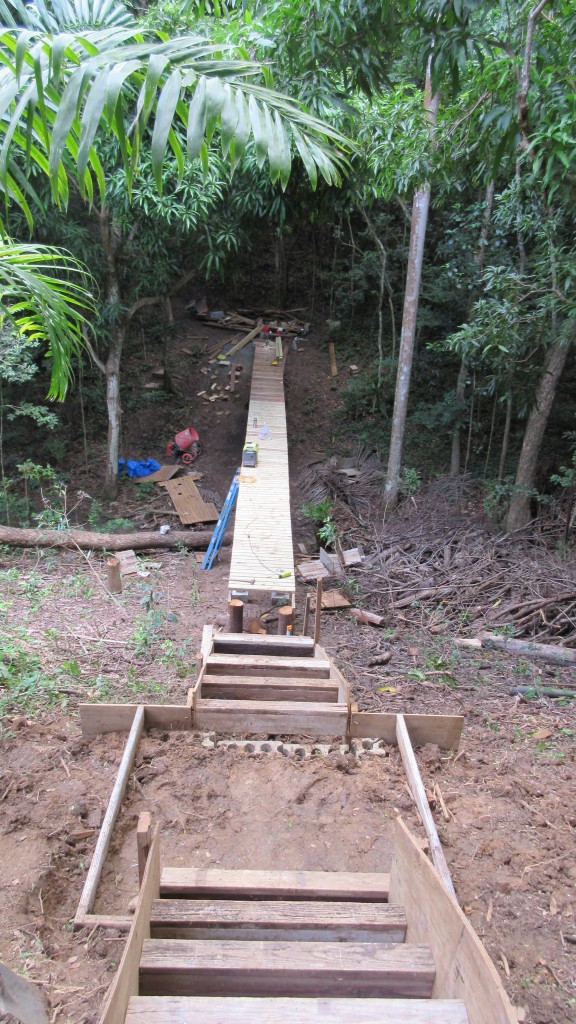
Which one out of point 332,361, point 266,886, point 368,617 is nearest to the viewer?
point 266,886

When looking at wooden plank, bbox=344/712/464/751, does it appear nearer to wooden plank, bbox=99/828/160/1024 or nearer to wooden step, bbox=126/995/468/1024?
wooden plank, bbox=99/828/160/1024

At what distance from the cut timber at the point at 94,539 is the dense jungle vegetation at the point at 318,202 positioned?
39.0 inches

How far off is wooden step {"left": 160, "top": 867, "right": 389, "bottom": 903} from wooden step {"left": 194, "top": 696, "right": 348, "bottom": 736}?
1.13m

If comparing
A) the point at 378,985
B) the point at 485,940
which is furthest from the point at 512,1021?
the point at 485,940

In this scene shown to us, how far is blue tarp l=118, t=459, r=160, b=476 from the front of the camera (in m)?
10.6

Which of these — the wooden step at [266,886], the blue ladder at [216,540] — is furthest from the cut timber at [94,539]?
the wooden step at [266,886]

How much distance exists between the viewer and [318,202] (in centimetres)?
824

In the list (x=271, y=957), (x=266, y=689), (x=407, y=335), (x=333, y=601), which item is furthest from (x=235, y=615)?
(x=407, y=335)

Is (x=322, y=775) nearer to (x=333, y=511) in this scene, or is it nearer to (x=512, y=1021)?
(x=512, y=1021)

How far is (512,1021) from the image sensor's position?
1038 millimetres

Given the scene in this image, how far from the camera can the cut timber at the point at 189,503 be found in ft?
30.5

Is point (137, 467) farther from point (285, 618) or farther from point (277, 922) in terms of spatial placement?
point (277, 922)

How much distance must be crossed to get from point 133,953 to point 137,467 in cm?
967

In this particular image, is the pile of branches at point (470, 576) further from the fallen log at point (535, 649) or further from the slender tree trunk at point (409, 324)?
the slender tree trunk at point (409, 324)
